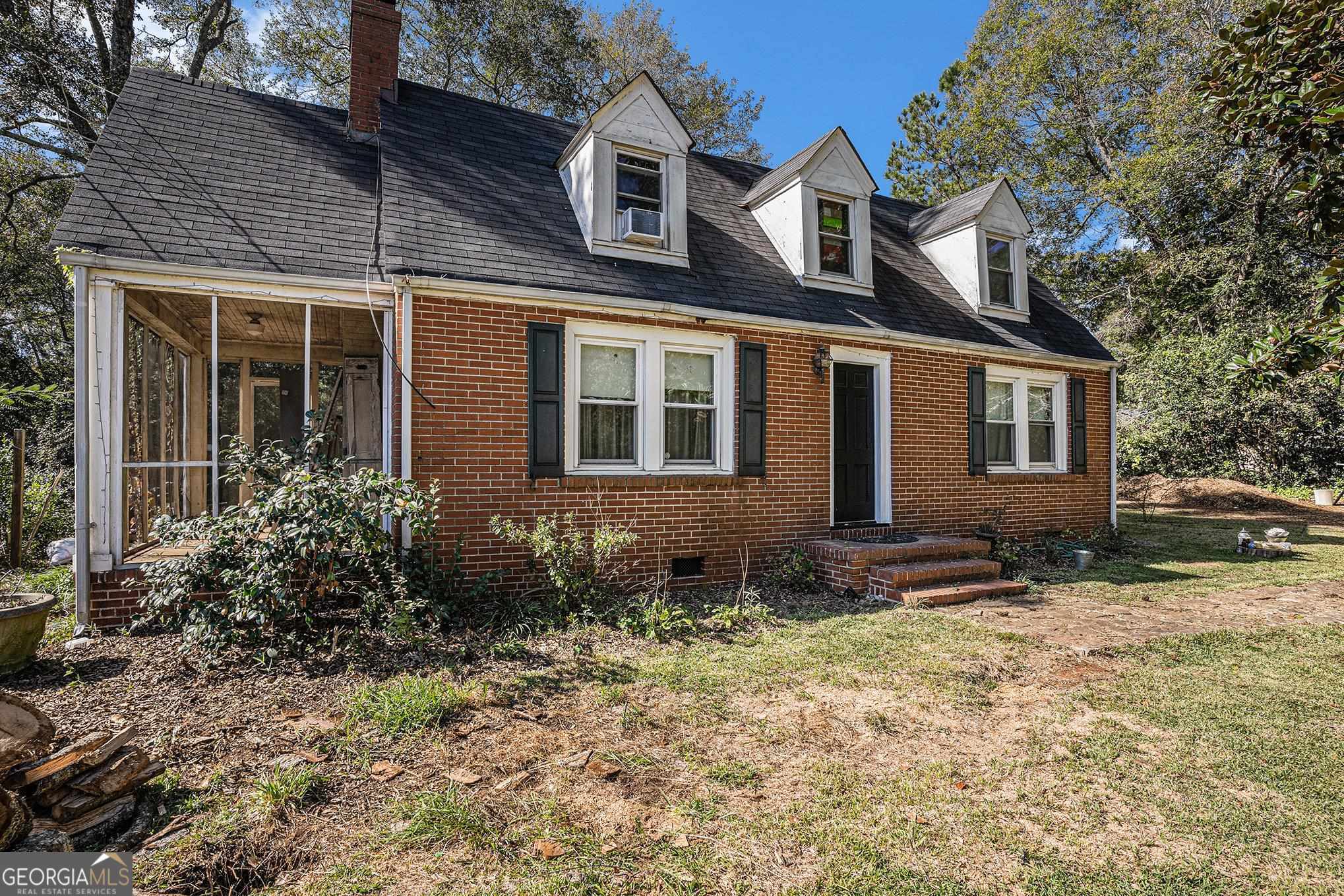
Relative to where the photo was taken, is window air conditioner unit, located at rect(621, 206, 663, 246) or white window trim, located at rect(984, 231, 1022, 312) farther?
white window trim, located at rect(984, 231, 1022, 312)

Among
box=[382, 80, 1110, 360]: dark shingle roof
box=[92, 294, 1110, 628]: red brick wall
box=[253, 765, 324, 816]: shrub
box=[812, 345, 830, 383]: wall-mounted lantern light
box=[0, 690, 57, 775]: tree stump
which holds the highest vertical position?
box=[382, 80, 1110, 360]: dark shingle roof

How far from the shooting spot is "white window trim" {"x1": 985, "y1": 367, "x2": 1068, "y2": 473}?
9.76 meters

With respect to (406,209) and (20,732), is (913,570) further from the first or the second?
(20,732)

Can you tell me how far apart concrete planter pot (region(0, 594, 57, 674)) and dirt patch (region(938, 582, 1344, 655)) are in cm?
756

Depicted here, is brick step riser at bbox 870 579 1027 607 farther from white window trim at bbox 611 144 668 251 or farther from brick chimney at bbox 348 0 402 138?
brick chimney at bbox 348 0 402 138

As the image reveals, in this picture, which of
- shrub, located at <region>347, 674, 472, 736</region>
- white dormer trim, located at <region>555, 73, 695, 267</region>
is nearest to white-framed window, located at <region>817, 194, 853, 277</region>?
white dormer trim, located at <region>555, 73, 695, 267</region>

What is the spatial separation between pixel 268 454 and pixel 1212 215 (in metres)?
25.2

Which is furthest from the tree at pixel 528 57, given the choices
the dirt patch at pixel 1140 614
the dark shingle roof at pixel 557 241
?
the dirt patch at pixel 1140 614

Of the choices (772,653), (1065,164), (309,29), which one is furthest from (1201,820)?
(1065,164)

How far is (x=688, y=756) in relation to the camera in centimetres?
333

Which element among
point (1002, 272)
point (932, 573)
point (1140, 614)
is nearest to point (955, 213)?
point (1002, 272)

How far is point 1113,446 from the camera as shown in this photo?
10.9m

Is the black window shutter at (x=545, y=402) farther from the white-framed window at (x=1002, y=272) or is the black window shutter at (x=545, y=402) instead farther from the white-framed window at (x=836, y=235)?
the white-framed window at (x=1002, y=272)

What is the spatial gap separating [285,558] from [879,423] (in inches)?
277
